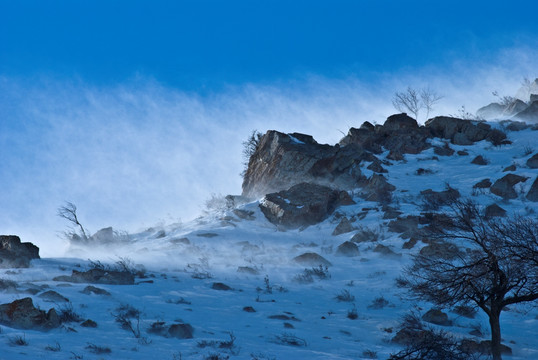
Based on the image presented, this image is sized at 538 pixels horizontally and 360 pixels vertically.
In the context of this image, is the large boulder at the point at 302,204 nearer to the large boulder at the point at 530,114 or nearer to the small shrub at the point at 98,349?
the small shrub at the point at 98,349

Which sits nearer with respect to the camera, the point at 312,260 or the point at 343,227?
the point at 312,260

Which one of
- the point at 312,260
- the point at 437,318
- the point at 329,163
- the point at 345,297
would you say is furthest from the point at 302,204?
the point at 437,318

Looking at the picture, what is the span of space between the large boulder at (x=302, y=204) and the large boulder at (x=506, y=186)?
20.9ft

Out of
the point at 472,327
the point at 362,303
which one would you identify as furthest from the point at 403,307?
the point at 472,327

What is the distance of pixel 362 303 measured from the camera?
36.9 feet

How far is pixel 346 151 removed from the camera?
1061 inches

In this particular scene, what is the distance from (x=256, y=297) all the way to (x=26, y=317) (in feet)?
17.9

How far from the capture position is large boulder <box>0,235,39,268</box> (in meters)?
14.1

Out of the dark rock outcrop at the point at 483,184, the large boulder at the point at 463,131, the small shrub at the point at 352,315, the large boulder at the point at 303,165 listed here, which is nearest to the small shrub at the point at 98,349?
the small shrub at the point at 352,315

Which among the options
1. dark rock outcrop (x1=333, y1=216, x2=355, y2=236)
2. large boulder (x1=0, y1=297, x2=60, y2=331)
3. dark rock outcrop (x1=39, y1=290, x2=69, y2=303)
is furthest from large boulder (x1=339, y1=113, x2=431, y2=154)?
large boulder (x1=0, y1=297, x2=60, y2=331)

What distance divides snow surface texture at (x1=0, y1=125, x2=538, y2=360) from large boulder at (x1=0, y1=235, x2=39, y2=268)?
415mm

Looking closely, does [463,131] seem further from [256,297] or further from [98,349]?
[98,349]

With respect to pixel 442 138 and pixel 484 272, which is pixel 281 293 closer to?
pixel 484 272

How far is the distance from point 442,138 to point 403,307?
21.9 metres
